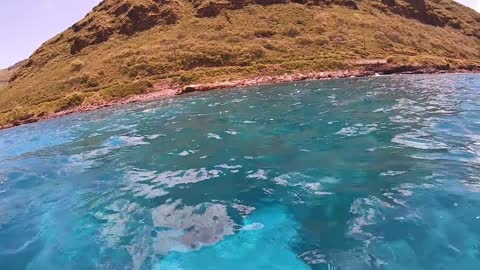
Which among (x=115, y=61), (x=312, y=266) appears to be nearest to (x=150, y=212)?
(x=312, y=266)

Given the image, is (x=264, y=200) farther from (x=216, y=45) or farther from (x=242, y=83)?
(x=216, y=45)

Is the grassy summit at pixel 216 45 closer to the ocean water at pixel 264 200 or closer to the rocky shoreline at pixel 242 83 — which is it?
the rocky shoreline at pixel 242 83

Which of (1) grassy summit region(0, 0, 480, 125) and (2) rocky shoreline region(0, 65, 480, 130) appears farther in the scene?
(1) grassy summit region(0, 0, 480, 125)

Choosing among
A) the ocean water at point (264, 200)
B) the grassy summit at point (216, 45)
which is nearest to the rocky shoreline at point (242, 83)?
the grassy summit at point (216, 45)

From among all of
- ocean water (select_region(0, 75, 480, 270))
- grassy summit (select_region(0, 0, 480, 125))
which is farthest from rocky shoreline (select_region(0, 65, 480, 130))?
ocean water (select_region(0, 75, 480, 270))

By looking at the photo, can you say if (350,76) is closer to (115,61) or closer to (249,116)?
(249,116)

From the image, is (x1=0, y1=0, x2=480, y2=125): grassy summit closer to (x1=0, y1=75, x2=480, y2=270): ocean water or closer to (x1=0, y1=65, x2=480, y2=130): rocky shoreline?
(x1=0, y1=65, x2=480, y2=130): rocky shoreline

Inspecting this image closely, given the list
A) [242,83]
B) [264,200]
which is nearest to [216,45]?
[242,83]
